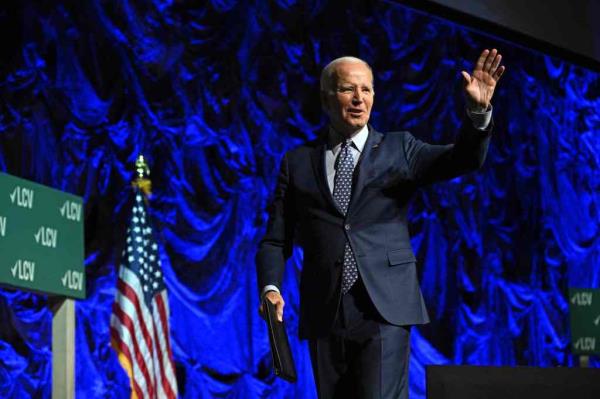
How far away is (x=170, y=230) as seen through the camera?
6238mm

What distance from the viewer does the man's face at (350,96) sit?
9.19 ft

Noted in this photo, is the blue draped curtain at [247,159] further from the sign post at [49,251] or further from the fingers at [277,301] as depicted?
the fingers at [277,301]

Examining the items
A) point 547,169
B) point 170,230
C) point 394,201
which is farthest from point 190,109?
point 394,201

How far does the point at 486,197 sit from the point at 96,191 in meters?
3.23

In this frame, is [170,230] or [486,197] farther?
[486,197]

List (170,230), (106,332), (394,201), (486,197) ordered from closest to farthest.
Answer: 1. (394,201)
2. (106,332)
3. (170,230)
4. (486,197)

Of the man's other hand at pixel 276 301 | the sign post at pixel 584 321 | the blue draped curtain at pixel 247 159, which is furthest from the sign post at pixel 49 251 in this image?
the sign post at pixel 584 321

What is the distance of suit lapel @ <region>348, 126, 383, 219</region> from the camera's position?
2.74 meters

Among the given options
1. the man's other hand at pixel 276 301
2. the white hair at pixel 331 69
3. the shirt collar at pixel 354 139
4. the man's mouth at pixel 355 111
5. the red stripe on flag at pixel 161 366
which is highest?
the white hair at pixel 331 69

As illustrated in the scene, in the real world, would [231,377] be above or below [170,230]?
below

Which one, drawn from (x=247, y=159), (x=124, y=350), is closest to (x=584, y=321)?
(x=247, y=159)

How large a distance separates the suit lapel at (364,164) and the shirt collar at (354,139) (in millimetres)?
19

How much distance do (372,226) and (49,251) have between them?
158 cm

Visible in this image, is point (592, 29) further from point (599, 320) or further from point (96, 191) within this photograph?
point (96, 191)
